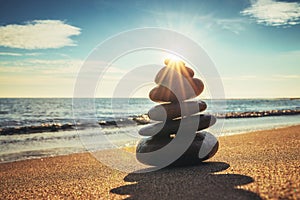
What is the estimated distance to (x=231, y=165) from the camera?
748 cm

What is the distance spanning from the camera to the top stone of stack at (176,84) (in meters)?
8.16

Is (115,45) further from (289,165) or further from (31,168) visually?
(289,165)

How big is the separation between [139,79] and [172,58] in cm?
228

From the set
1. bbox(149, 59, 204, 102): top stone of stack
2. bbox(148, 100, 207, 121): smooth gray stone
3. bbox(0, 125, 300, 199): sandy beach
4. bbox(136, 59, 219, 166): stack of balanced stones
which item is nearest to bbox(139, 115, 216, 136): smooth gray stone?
bbox(136, 59, 219, 166): stack of balanced stones

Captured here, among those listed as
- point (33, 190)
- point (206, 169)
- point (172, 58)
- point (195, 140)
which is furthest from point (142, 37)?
point (33, 190)

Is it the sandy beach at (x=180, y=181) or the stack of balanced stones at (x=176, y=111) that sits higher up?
the stack of balanced stones at (x=176, y=111)

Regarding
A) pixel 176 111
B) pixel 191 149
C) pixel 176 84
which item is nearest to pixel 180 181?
pixel 191 149

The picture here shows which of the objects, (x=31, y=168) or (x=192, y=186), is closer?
(x=192, y=186)

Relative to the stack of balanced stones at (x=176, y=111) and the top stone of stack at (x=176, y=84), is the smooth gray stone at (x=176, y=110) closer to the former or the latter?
the stack of balanced stones at (x=176, y=111)

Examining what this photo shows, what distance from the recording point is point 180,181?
6.31 meters

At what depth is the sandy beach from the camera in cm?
518

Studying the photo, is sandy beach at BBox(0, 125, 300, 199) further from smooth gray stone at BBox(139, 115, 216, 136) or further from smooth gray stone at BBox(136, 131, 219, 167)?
smooth gray stone at BBox(139, 115, 216, 136)

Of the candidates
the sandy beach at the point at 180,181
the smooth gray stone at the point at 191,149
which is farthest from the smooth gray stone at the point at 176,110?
the sandy beach at the point at 180,181

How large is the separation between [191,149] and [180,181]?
1577mm
